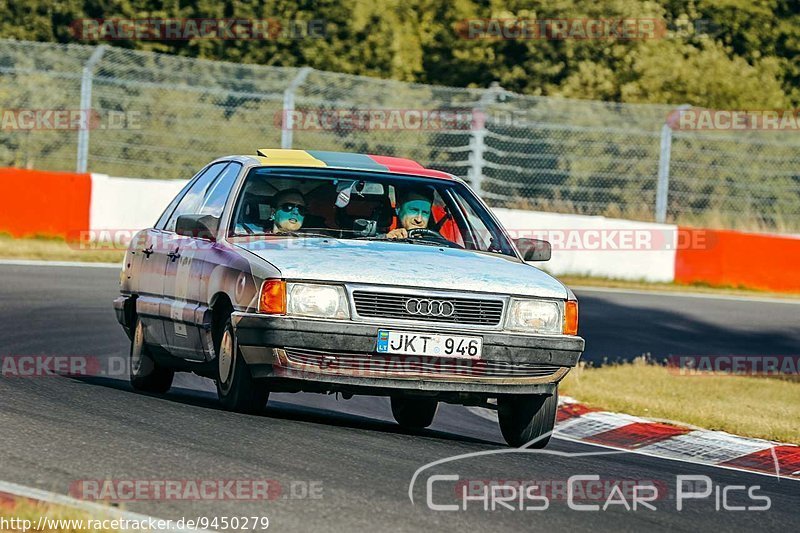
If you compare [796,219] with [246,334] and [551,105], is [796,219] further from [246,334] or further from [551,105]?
[246,334]

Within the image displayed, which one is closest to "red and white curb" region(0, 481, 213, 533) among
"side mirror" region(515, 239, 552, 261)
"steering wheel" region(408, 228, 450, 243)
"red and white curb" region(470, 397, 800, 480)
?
"steering wheel" region(408, 228, 450, 243)

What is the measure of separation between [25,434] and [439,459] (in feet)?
6.20

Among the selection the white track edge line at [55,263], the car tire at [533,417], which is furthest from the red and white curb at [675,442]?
the white track edge line at [55,263]

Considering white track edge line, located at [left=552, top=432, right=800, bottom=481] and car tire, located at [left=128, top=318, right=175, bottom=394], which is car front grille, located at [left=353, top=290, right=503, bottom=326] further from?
car tire, located at [left=128, top=318, right=175, bottom=394]

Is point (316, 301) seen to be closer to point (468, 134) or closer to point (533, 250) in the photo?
point (533, 250)

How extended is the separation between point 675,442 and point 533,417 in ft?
6.53

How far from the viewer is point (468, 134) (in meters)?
25.3

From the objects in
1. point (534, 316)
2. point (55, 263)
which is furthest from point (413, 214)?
point (55, 263)

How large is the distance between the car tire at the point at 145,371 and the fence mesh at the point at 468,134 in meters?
14.4

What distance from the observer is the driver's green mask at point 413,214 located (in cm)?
891

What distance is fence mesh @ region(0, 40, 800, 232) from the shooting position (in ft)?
80.2

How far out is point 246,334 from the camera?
25.1ft

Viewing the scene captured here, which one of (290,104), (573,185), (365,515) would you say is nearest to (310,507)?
(365,515)

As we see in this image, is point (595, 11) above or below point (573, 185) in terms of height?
above
